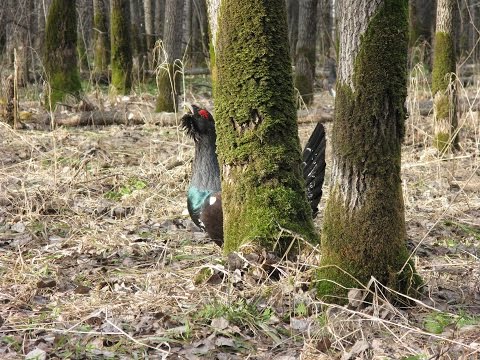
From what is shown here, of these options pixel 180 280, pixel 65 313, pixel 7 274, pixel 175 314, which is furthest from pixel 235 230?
pixel 7 274

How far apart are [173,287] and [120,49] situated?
11.3m

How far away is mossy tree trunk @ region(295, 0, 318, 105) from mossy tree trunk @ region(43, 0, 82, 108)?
14.8ft

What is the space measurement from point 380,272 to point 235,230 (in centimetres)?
116

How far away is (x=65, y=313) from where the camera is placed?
4.11m

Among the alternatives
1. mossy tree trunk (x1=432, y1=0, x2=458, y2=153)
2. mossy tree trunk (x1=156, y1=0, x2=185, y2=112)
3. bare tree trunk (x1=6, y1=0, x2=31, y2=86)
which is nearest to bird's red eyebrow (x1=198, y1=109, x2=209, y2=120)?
mossy tree trunk (x1=432, y1=0, x2=458, y2=153)

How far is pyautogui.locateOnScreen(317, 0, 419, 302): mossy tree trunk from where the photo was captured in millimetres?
3828

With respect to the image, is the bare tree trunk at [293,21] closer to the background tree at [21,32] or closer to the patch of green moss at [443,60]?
the background tree at [21,32]

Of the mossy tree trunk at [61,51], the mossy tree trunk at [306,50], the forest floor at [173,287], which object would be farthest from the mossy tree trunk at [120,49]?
the forest floor at [173,287]

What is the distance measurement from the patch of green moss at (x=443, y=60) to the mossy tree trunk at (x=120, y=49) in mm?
7484

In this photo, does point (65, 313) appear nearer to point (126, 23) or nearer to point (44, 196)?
point (44, 196)

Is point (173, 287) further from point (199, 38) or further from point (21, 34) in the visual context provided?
point (199, 38)

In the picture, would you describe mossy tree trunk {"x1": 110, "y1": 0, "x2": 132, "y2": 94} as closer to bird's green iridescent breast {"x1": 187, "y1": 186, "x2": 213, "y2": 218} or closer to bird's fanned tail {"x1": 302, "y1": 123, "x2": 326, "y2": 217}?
bird's fanned tail {"x1": 302, "y1": 123, "x2": 326, "y2": 217}

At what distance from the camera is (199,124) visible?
583 centimetres

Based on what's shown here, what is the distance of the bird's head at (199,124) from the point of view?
582 centimetres
